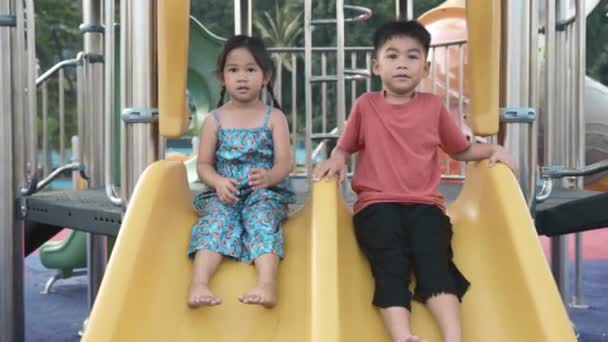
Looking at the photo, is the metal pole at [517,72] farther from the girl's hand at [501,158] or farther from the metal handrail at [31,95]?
the metal handrail at [31,95]

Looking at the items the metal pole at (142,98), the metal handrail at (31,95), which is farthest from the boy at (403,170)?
the metal handrail at (31,95)

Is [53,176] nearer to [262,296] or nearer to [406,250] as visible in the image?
[262,296]

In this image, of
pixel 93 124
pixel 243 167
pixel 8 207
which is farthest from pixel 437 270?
pixel 93 124

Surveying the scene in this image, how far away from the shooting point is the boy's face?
89.8 inches

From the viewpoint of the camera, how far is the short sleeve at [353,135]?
94.5 inches

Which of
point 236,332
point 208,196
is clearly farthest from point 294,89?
point 236,332

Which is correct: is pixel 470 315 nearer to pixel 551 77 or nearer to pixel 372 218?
pixel 372 218

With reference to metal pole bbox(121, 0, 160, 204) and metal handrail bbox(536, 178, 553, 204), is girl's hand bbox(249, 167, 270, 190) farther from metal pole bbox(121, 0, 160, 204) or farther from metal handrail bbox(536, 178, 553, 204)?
metal handrail bbox(536, 178, 553, 204)

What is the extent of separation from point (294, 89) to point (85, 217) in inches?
71.0

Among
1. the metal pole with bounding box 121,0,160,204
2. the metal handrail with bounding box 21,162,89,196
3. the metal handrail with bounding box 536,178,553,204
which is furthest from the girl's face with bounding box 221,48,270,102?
the metal handrail with bounding box 21,162,89,196

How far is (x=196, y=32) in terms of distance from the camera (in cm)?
732

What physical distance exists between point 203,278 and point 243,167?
49cm

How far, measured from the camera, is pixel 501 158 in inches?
90.0

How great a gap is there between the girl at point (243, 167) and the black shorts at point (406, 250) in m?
0.30
